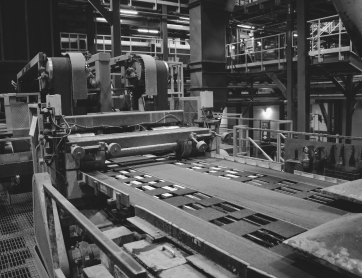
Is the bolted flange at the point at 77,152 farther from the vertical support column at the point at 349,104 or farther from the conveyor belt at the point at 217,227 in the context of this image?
the vertical support column at the point at 349,104

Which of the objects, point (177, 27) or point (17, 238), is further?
point (177, 27)

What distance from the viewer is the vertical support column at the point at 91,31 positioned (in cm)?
1794

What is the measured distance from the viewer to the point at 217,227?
3.42 meters

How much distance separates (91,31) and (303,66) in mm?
11313

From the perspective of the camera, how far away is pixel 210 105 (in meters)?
7.82

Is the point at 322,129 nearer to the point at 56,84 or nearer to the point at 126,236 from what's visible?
the point at 56,84

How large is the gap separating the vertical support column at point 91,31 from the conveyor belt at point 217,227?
1396 centimetres

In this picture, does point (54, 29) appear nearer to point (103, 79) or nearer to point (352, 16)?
point (103, 79)

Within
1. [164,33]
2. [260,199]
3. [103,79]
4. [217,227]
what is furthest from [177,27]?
[217,227]

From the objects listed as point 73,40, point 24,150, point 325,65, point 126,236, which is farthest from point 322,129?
point 126,236

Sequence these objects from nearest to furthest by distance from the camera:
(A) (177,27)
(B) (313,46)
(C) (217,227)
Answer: (C) (217,227) → (B) (313,46) → (A) (177,27)

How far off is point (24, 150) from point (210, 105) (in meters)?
5.17

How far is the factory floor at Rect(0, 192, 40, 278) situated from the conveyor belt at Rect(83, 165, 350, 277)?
214 cm

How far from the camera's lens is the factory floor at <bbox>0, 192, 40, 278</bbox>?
588cm
